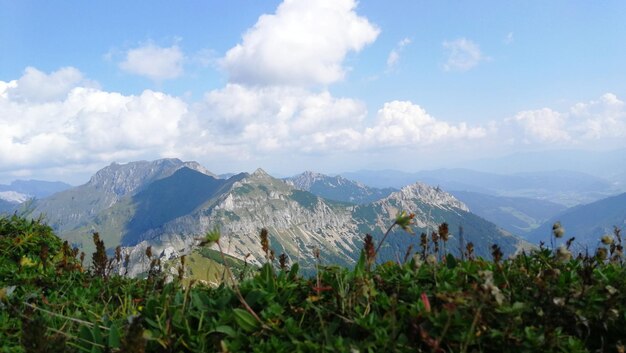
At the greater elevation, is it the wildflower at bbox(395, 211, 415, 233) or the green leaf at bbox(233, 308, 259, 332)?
the wildflower at bbox(395, 211, 415, 233)

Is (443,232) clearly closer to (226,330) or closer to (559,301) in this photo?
(559,301)

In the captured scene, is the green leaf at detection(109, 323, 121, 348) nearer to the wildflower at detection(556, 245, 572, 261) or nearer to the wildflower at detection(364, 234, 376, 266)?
the wildflower at detection(364, 234, 376, 266)

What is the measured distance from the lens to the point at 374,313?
318 cm

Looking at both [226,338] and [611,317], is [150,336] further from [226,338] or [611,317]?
[611,317]

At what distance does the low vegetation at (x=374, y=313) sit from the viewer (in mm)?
2830

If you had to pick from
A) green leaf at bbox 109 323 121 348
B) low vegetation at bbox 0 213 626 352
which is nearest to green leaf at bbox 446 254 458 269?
low vegetation at bbox 0 213 626 352

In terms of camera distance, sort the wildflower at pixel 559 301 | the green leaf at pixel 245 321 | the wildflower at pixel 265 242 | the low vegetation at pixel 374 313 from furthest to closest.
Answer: the wildflower at pixel 265 242, the green leaf at pixel 245 321, the wildflower at pixel 559 301, the low vegetation at pixel 374 313

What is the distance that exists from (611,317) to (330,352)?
2026 mm

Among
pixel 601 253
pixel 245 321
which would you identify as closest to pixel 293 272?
pixel 245 321

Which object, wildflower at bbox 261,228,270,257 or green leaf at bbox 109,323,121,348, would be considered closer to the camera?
green leaf at bbox 109,323,121,348

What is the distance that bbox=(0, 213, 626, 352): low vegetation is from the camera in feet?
9.29

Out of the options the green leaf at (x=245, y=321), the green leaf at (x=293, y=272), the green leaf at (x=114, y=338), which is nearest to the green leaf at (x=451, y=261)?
the green leaf at (x=293, y=272)

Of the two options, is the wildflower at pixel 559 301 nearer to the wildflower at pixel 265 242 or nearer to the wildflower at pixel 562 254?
the wildflower at pixel 562 254

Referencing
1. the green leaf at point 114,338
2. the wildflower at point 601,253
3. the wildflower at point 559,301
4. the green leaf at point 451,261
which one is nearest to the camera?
the wildflower at point 559,301
